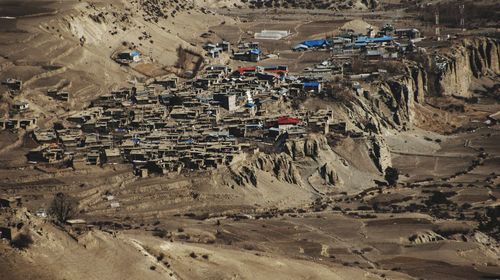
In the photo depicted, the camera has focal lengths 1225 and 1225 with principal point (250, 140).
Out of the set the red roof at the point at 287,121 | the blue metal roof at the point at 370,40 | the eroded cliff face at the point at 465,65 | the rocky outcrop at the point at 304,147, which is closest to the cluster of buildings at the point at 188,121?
the red roof at the point at 287,121

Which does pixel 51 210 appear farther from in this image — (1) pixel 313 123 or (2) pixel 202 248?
(1) pixel 313 123

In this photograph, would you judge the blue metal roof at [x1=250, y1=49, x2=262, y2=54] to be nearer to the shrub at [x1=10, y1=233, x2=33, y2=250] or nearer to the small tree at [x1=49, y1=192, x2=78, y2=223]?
the small tree at [x1=49, y1=192, x2=78, y2=223]

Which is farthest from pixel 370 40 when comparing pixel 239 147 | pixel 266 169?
pixel 266 169

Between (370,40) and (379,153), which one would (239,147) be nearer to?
(379,153)

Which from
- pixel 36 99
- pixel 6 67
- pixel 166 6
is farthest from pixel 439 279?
pixel 166 6

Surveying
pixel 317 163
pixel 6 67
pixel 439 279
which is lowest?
pixel 439 279

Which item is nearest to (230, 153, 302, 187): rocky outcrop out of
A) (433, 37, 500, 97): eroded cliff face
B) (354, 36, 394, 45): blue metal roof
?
(433, 37, 500, 97): eroded cliff face
